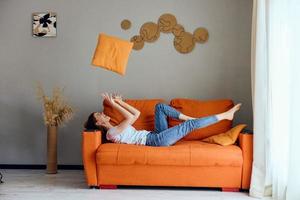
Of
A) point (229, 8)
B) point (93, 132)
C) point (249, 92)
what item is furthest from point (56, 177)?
point (229, 8)

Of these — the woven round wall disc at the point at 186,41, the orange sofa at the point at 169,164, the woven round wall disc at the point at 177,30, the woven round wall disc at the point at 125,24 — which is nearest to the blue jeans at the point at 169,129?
the orange sofa at the point at 169,164

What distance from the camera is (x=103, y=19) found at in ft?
17.9

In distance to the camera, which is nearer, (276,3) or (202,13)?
(276,3)

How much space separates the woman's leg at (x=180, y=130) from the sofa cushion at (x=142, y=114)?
0.40m

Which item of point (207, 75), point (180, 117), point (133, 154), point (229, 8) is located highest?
point (229, 8)

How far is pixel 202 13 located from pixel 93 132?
7.32ft

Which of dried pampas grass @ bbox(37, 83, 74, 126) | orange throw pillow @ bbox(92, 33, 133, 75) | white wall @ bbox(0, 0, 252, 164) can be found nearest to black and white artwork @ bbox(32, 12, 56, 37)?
white wall @ bbox(0, 0, 252, 164)

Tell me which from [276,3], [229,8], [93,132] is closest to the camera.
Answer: [276,3]

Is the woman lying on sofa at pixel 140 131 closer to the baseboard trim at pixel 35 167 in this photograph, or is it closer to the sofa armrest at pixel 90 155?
the sofa armrest at pixel 90 155

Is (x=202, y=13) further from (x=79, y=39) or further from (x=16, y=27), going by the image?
(x=16, y=27)

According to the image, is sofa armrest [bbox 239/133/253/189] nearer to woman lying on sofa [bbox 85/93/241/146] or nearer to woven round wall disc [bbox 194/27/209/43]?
woman lying on sofa [bbox 85/93/241/146]

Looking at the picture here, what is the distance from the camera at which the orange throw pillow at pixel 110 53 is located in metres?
4.78

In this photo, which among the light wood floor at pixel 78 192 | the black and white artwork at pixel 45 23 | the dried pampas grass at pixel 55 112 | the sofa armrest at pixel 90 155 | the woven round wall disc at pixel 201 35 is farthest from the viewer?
the black and white artwork at pixel 45 23

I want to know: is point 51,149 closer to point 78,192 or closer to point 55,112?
point 55,112
